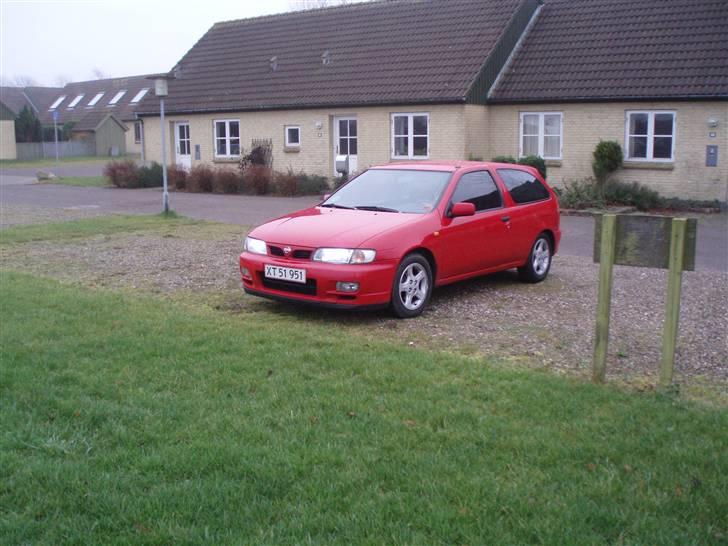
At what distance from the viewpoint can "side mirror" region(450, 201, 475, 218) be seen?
8953 mm

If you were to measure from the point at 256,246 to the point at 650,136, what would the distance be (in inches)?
645

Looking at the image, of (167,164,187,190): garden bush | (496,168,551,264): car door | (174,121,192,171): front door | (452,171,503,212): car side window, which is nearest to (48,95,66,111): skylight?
(174,121,192,171): front door

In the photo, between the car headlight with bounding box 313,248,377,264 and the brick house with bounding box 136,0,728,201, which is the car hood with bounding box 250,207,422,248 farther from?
the brick house with bounding box 136,0,728,201

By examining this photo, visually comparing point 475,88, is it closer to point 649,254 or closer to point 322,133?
point 322,133

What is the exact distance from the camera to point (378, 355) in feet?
22.6

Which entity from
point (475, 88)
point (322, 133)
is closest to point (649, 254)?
point (475, 88)

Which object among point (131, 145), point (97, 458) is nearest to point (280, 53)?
point (97, 458)

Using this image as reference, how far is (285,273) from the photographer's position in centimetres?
836

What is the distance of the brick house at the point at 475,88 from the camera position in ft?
72.3

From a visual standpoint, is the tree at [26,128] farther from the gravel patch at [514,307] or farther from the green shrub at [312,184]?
the gravel patch at [514,307]

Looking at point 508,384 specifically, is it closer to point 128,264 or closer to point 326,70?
point 128,264

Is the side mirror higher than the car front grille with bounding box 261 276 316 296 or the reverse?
higher

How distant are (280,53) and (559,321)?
2515cm

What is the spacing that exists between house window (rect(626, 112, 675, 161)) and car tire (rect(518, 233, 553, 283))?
1265 cm
